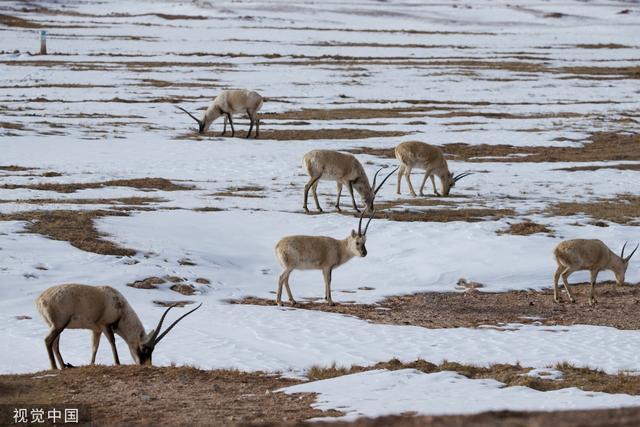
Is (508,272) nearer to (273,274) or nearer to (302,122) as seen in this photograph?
(273,274)

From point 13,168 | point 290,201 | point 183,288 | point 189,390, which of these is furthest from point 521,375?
point 13,168

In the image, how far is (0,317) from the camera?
1423 centimetres

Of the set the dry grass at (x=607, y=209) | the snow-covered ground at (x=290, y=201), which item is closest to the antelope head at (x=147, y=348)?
the snow-covered ground at (x=290, y=201)

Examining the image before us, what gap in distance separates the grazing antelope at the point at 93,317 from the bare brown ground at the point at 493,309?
14.2 ft

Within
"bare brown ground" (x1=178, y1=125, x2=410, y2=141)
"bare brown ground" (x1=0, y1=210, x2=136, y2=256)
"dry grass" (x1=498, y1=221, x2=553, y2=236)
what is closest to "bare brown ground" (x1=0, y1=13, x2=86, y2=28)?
"bare brown ground" (x1=178, y1=125, x2=410, y2=141)

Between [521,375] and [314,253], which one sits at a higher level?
[314,253]

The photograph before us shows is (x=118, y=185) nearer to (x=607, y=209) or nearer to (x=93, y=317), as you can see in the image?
(x=607, y=209)

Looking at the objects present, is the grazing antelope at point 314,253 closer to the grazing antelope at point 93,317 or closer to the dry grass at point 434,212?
the grazing antelope at point 93,317

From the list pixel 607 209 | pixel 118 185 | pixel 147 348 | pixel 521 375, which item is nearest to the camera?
pixel 521 375

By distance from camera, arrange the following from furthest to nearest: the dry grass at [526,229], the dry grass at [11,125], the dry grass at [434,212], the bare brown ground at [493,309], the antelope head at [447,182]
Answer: the dry grass at [11,125] → the antelope head at [447,182] → the dry grass at [434,212] → the dry grass at [526,229] → the bare brown ground at [493,309]

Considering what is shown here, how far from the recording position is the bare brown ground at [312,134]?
34250 mm

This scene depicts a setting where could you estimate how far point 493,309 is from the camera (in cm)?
1602

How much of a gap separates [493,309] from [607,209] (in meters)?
8.29

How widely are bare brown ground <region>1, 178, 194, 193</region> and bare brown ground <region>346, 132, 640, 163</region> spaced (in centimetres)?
741
